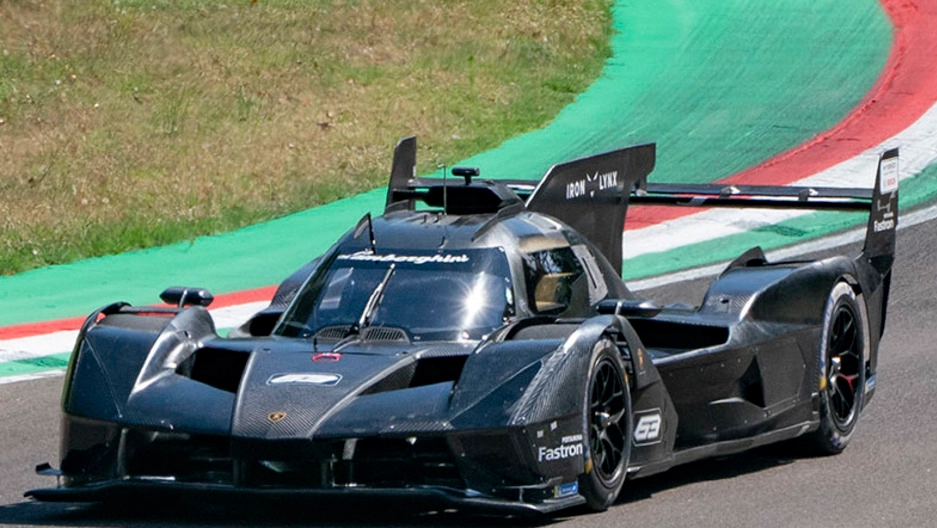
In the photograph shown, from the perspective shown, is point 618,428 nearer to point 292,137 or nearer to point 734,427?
point 734,427

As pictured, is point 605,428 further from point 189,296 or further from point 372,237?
point 189,296

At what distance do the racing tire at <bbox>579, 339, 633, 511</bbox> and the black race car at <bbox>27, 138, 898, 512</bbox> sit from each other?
0.01m

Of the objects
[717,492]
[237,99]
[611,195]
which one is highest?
[237,99]

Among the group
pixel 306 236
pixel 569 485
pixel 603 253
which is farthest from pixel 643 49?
pixel 569 485

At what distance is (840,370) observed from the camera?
960 centimetres

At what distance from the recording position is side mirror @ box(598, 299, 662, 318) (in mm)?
8031

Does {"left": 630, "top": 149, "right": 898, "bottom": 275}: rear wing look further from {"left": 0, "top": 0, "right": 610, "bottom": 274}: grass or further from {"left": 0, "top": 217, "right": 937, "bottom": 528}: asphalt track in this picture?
{"left": 0, "top": 0, "right": 610, "bottom": 274}: grass

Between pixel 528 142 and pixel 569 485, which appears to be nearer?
pixel 569 485

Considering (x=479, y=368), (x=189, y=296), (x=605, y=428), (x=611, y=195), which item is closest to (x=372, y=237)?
(x=189, y=296)

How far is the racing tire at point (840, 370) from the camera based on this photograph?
30.4 ft

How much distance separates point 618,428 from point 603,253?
8.28 ft

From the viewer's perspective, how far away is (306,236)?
1655cm

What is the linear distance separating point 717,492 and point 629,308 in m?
0.95

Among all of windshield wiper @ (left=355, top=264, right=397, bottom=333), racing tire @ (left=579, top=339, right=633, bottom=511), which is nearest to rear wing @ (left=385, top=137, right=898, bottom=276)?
windshield wiper @ (left=355, top=264, right=397, bottom=333)
